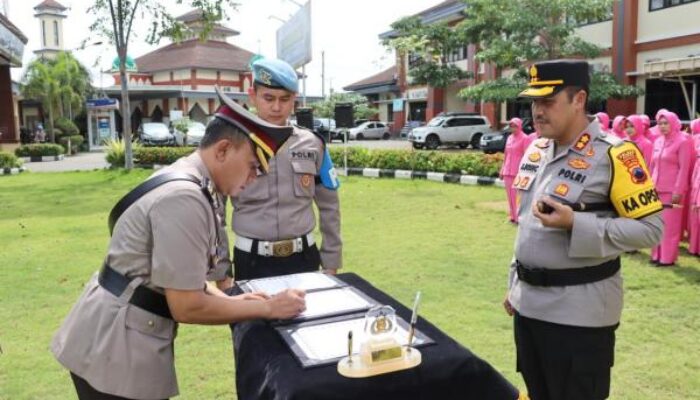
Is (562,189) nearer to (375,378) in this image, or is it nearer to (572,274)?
(572,274)

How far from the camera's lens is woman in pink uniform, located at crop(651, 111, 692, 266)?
6.34 metres

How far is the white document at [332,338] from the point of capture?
162 centimetres

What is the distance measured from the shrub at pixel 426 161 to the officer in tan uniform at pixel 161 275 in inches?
484

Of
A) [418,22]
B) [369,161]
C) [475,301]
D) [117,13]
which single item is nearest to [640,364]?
[475,301]

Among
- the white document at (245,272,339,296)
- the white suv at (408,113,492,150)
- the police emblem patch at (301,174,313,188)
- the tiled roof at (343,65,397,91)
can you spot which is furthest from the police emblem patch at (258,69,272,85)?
the tiled roof at (343,65,397,91)

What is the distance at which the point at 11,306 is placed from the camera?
5.22 metres

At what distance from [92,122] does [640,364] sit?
112 feet

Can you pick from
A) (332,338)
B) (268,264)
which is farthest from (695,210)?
(332,338)

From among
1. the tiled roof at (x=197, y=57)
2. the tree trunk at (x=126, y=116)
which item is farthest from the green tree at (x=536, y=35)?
the tiled roof at (x=197, y=57)

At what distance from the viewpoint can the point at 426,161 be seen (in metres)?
15.4

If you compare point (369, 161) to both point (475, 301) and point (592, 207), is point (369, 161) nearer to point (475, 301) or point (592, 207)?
point (475, 301)

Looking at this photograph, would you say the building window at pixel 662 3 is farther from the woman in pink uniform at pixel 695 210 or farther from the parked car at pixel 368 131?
the parked car at pixel 368 131

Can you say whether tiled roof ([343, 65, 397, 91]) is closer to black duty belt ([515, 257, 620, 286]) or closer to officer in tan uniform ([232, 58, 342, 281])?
officer in tan uniform ([232, 58, 342, 281])

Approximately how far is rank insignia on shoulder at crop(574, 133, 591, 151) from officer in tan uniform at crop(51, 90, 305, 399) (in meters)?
1.20
